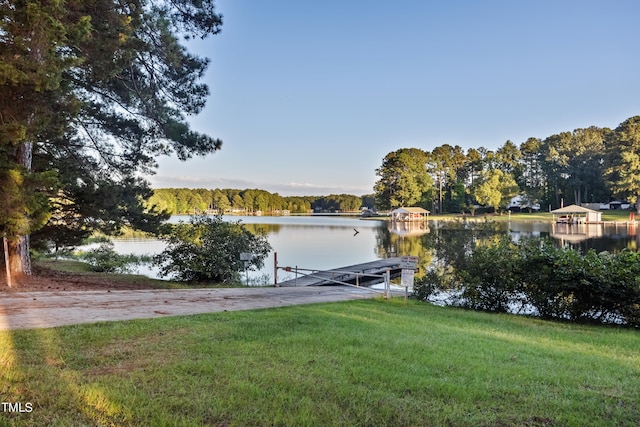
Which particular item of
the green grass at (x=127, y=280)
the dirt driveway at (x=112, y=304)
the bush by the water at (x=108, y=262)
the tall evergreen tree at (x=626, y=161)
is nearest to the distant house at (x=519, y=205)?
the tall evergreen tree at (x=626, y=161)

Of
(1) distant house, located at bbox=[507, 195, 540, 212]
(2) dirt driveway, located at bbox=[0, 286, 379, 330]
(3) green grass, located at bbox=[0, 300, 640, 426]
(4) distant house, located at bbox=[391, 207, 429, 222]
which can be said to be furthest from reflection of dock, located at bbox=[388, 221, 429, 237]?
(3) green grass, located at bbox=[0, 300, 640, 426]

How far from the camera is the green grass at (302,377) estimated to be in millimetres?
2764

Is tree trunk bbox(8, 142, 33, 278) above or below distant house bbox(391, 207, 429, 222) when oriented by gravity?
below

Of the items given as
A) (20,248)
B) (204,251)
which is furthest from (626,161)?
(20,248)

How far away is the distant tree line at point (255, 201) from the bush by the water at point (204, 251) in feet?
266

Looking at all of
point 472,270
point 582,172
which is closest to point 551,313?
point 472,270

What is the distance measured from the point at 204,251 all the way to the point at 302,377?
11025mm

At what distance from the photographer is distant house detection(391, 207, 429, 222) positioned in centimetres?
7300

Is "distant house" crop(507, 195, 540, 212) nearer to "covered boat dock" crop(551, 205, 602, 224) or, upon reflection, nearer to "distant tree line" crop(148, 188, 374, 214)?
"covered boat dock" crop(551, 205, 602, 224)

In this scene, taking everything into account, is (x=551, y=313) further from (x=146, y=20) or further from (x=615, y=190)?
(x=615, y=190)

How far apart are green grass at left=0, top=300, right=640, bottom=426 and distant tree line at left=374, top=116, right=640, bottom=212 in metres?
62.1

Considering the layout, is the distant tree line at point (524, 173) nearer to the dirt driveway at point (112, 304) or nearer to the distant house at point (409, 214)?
the distant house at point (409, 214)

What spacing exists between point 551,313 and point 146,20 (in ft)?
37.8

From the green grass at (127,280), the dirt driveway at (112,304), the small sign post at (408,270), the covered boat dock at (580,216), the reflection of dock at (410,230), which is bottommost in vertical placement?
the green grass at (127,280)
